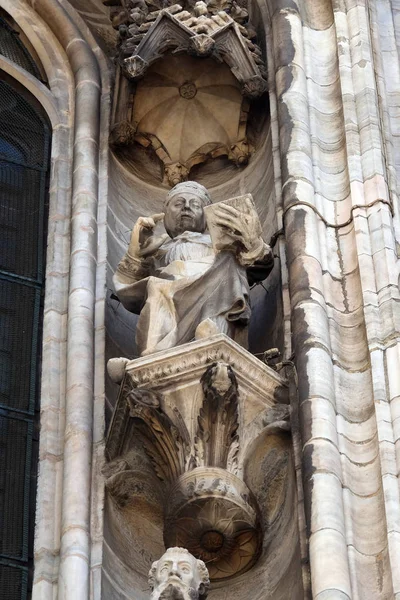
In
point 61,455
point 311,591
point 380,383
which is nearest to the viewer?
point 311,591

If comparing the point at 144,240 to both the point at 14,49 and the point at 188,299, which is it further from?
the point at 14,49

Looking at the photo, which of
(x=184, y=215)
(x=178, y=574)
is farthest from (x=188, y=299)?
(x=178, y=574)

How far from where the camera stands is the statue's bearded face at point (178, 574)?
→ 809cm

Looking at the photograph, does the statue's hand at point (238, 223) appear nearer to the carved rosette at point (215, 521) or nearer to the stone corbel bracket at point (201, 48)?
the carved rosette at point (215, 521)

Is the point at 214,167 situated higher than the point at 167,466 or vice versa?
the point at 214,167

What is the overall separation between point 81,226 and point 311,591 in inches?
110

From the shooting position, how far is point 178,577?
812cm

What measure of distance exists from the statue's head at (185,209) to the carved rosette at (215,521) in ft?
4.75

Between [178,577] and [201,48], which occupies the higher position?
[201,48]

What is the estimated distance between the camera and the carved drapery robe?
9.30 meters

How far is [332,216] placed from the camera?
9.65m

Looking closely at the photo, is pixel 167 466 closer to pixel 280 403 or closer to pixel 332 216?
pixel 280 403

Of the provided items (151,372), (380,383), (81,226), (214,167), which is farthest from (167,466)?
(214,167)

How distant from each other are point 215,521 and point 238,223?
4.50 feet
